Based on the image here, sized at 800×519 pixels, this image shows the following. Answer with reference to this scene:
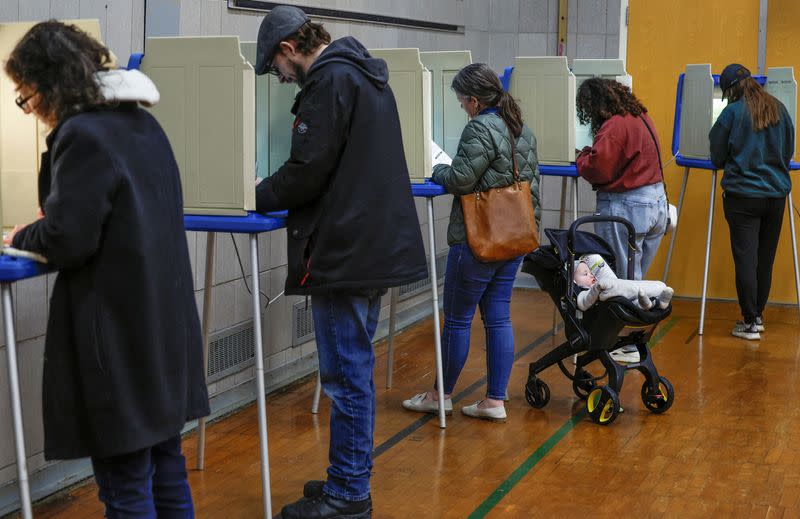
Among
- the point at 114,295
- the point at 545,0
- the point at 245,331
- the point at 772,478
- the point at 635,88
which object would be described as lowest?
the point at 772,478

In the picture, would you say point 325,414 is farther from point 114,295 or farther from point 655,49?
point 655,49

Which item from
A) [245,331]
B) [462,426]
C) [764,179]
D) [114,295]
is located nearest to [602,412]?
[462,426]

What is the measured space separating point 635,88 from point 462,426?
3.31 metres

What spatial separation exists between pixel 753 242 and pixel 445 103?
2.00 m

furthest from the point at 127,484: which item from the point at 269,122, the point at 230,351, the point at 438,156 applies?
the point at 438,156

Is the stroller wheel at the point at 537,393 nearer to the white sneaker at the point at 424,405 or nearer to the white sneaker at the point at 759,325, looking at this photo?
the white sneaker at the point at 424,405

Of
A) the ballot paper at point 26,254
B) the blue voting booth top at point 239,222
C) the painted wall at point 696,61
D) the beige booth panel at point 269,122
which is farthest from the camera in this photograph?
the painted wall at point 696,61

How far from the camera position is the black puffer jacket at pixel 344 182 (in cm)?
271

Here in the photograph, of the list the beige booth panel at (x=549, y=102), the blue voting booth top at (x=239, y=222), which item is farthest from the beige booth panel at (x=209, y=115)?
the beige booth panel at (x=549, y=102)

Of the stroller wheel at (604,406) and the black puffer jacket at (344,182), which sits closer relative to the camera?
the black puffer jacket at (344,182)

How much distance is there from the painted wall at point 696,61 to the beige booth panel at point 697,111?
78 centimetres

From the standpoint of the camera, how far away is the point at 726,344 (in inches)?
214

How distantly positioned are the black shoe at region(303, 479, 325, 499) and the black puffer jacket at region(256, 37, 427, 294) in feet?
2.01

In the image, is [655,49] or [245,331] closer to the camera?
[245,331]
